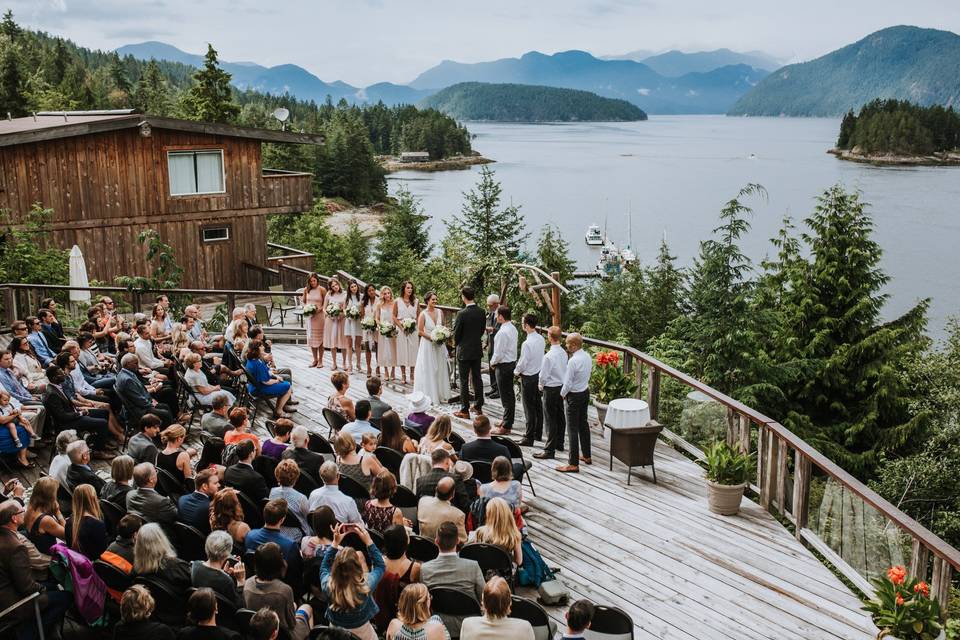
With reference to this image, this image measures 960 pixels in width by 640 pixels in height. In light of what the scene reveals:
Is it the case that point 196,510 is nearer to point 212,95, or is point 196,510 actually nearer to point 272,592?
point 272,592

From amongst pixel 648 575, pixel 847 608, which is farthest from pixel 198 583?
pixel 847 608

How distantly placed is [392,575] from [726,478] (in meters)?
4.39

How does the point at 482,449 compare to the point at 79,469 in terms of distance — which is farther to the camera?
the point at 482,449

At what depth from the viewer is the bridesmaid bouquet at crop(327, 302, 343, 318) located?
14.1m

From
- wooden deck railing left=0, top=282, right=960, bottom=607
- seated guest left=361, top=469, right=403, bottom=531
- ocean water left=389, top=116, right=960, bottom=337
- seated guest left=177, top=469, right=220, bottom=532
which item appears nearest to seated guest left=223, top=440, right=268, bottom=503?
seated guest left=177, top=469, right=220, bottom=532

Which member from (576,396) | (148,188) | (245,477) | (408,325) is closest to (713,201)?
(148,188)

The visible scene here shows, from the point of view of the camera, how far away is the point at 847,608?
7.23 metres

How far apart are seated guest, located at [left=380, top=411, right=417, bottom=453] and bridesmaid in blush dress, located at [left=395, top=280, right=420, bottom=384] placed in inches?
192

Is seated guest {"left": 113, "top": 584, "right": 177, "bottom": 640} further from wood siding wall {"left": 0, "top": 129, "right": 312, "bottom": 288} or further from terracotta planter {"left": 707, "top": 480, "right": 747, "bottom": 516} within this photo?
wood siding wall {"left": 0, "top": 129, "right": 312, "bottom": 288}

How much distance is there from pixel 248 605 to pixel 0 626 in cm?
166

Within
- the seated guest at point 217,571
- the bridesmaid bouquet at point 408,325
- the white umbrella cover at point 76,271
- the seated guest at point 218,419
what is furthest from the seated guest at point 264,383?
the white umbrella cover at point 76,271

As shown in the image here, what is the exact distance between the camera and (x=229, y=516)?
21.5 ft

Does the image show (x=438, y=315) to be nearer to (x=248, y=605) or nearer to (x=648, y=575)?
(x=648, y=575)

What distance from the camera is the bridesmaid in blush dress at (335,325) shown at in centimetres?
1414
